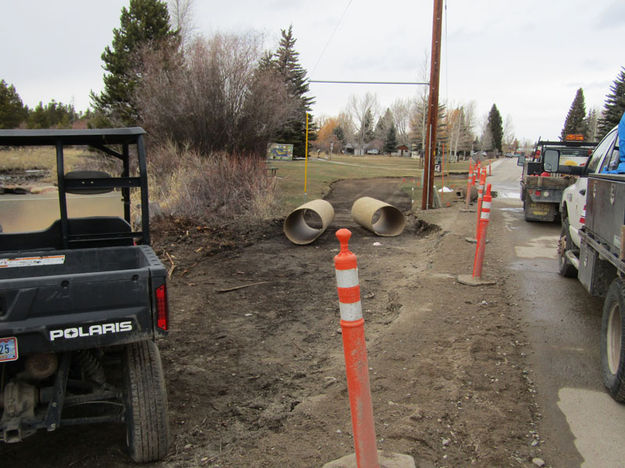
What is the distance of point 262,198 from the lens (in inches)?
570

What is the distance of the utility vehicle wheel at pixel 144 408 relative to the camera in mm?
3299

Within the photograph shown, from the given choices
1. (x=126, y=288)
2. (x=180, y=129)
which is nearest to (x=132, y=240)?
(x=126, y=288)

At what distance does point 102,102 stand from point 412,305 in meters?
32.3

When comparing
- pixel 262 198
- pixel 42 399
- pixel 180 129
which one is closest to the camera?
pixel 42 399

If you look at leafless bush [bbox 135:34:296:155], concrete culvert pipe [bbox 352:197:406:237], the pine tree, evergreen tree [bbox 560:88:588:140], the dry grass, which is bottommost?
concrete culvert pipe [bbox 352:197:406:237]

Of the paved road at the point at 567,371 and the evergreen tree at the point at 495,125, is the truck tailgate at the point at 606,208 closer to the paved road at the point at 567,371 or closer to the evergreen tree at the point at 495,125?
the paved road at the point at 567,371

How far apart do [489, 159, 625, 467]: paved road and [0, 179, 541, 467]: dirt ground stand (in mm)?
170

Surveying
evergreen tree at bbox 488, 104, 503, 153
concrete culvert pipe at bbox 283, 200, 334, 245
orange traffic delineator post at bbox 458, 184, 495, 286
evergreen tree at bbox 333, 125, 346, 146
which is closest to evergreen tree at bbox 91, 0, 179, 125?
concrete culvert pipe at bbox 283, 200, 334, 245

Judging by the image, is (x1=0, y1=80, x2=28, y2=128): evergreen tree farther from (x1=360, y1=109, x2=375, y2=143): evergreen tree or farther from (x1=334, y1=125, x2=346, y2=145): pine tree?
(x1=334, y1=125, x2=346, y2=145): pine tree

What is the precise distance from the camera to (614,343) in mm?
4305

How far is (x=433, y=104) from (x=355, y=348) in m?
15.9

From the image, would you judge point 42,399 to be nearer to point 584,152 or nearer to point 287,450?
point 287,450

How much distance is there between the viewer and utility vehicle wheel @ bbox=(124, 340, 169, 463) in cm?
330

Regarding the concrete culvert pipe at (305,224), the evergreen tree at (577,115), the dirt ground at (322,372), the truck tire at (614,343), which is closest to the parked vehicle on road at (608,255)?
the truck tire at (614,343)
